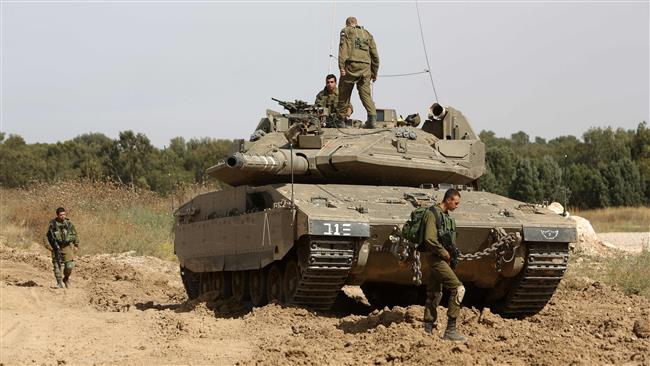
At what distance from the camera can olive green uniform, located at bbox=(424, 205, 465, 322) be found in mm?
9711

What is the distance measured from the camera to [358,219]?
11.4 meters

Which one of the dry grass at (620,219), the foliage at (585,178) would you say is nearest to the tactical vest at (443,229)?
the foliage at (585,178)

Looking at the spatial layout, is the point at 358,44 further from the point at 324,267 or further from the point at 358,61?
the point at 324,267

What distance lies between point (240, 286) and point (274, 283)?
1.46 m

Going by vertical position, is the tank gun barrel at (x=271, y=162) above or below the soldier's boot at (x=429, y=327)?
above

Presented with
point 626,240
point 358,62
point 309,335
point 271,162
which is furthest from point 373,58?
point 626,240

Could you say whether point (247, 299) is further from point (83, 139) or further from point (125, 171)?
point (83, 139)

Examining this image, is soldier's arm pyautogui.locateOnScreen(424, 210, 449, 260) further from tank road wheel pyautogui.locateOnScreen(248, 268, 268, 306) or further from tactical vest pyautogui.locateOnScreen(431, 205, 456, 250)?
tank road wheel pyautogui.locateOnScreen(248, 268, 268, 306)

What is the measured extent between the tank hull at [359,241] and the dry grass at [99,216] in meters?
11.4

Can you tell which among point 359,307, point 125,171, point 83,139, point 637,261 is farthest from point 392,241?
point 83,139

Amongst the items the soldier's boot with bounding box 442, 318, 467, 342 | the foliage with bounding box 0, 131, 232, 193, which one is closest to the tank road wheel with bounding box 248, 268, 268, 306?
the soldier's boot with bounding box 442, 318, 467, 342

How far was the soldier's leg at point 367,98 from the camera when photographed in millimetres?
Answer: 14812

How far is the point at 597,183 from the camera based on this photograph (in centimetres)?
3703

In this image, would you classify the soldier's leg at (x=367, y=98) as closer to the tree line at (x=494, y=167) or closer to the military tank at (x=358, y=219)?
the military tank at (x=358, y=219)
